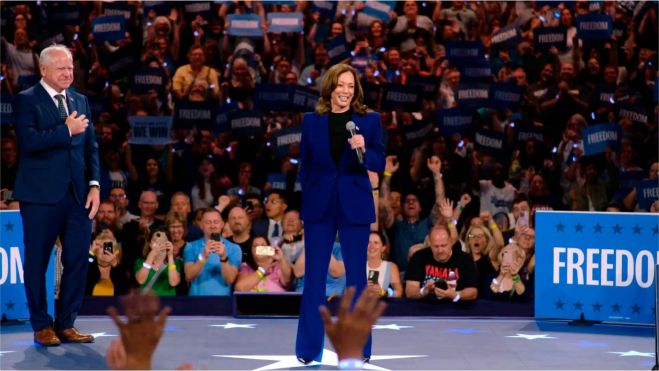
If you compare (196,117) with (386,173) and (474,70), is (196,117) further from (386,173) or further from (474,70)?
(474,70)

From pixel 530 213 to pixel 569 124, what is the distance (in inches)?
54.6

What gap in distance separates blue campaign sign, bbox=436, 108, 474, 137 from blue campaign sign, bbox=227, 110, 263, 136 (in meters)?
1.50

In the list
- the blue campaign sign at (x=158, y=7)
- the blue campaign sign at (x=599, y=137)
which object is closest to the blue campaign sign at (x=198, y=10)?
the blue campaign sign at (x=158, y=7)

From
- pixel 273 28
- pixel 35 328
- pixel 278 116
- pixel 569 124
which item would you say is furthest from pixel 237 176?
pixel 35 328

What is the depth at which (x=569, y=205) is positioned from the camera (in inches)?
344

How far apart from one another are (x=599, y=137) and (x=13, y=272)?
4882mm

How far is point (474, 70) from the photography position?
9664 mm

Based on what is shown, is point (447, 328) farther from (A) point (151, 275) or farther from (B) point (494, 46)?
(B) point (494, 46)

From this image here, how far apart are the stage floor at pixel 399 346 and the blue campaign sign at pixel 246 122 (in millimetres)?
3018

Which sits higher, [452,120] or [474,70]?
[474,70]

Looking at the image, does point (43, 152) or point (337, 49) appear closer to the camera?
point (43, 152)

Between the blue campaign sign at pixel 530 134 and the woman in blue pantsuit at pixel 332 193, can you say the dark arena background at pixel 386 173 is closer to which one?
the blue campaign sign at pixel 530 134

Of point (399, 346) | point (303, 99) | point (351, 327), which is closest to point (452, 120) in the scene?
point (303, 99)

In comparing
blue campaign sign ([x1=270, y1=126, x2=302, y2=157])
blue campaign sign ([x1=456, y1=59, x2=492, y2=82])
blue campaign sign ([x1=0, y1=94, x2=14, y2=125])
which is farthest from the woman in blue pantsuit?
blue campaign sign ([x1=0, y1=94, x2=14, y2=125])
